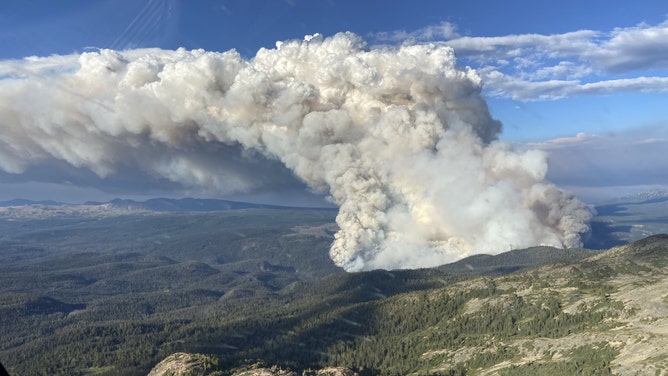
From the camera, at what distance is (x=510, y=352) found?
181 m

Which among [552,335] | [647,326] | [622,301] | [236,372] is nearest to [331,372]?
[236,372]

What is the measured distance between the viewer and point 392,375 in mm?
181750

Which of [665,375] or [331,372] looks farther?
[331,372]

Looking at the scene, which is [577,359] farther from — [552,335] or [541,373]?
[552,335]

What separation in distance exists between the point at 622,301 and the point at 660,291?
11827 mm

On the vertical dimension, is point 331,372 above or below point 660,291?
below

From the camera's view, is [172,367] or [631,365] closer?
[631,365]

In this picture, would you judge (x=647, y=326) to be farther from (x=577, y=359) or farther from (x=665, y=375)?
(x=665, y=375)

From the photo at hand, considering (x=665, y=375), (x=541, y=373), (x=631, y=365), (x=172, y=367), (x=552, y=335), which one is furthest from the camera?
(x=552, y=335)

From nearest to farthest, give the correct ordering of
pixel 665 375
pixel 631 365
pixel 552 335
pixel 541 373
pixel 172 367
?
pixel 665 375
pixel 631 365
pixel 541 373
pixel 172 367
pixel 552 335

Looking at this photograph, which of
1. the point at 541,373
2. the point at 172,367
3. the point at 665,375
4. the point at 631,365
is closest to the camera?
the point at 665,375

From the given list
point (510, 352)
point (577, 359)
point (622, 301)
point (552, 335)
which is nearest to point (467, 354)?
point (510, 352)

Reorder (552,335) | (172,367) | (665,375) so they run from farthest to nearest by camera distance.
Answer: (552,335), (172,367), (665,375)

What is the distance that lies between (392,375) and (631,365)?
69.7 metres
